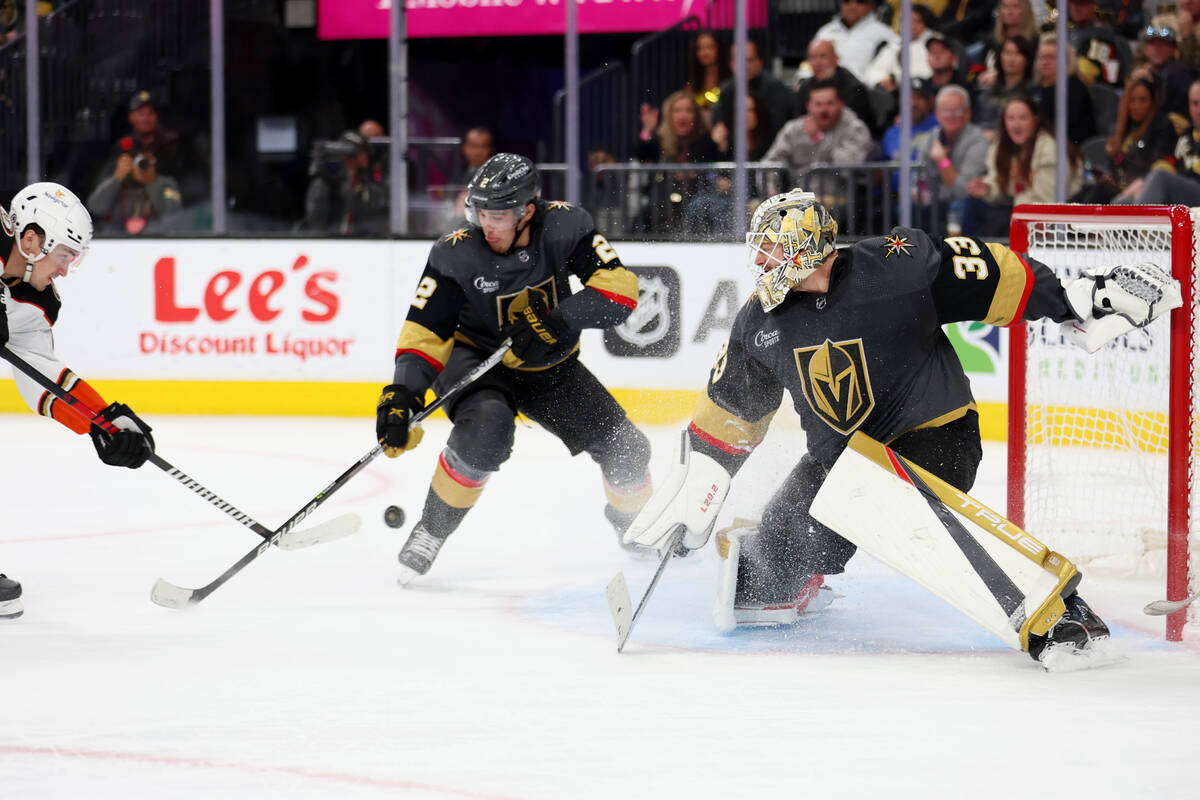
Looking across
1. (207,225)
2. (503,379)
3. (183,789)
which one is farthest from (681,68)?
(183,789)

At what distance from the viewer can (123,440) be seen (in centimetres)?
323

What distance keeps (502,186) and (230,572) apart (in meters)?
1.03

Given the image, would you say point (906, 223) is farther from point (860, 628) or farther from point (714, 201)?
point (860, 628)

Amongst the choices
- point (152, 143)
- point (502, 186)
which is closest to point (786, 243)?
point (502, 186)

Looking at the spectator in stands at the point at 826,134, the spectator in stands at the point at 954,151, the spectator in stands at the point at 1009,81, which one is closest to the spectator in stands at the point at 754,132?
the spectator in stands at the point at 826,134

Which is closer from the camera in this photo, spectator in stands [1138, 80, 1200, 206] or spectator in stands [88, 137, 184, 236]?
spectator in stands [1138, 80, 1200, 206]

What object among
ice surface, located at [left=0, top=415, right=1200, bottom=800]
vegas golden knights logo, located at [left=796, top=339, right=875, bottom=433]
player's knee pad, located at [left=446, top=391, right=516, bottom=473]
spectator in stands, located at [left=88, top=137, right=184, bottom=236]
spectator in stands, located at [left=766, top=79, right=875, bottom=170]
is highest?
spectator in stands, located at [left=766, top=79, right=875, bottom=170]

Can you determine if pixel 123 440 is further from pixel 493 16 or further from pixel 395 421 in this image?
pixel 493 16

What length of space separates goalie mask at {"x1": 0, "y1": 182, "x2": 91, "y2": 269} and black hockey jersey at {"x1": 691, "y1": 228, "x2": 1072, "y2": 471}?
1.33m

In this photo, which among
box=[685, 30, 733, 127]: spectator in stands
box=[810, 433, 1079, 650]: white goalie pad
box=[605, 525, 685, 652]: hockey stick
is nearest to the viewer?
box=[810, 433, 1079, 650]: white goalie pad

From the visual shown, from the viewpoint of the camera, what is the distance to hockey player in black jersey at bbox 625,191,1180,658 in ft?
9.36

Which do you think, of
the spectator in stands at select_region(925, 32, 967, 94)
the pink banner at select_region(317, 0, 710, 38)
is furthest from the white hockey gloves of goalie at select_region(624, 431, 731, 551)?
the pink banner at select_region(317, 0, 710, 38)

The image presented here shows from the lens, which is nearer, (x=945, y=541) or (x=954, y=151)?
(x=945, y=541)

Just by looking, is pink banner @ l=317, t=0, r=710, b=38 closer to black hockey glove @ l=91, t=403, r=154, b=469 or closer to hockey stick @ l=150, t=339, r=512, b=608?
hockey stick @ l=150, t=339, r=512, b=608
